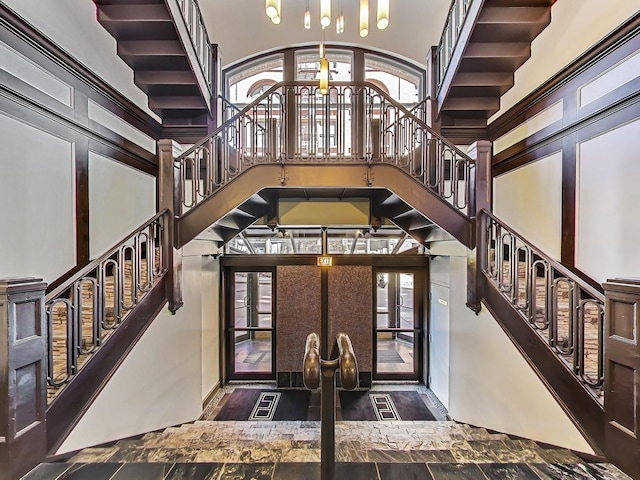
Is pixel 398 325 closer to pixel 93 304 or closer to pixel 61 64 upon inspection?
pixel 93 304

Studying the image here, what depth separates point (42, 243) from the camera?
8.23 feet

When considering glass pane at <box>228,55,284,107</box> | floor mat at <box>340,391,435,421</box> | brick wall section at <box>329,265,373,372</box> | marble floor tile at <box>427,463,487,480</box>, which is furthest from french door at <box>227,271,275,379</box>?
marble floor tile at <box>427,463,487,480</box>

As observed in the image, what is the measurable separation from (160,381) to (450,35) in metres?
5.14

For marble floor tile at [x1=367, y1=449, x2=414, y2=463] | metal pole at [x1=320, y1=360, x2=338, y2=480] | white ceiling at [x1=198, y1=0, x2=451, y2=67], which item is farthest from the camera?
white ceiling at [x1=198, y1=0, x2=451, y2=67]

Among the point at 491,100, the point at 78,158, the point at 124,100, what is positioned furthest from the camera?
the point at 491,100

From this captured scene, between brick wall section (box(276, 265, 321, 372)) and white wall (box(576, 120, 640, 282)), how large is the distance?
12.0 ft

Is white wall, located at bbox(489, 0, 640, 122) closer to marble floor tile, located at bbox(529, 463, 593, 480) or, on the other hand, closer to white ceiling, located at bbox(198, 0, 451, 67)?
white ceiling, located at bbox(198, 0, 451, 67)

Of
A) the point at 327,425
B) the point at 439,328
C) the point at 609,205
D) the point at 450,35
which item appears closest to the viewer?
the point at 327,425

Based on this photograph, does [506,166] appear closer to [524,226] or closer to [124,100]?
[524,226]

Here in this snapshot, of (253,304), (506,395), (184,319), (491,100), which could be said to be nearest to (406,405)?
(506,395)

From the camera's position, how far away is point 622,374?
168 cm

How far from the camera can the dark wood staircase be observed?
318cm

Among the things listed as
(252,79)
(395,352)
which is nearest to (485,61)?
(252,79)

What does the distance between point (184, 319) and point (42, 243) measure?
166 cm
